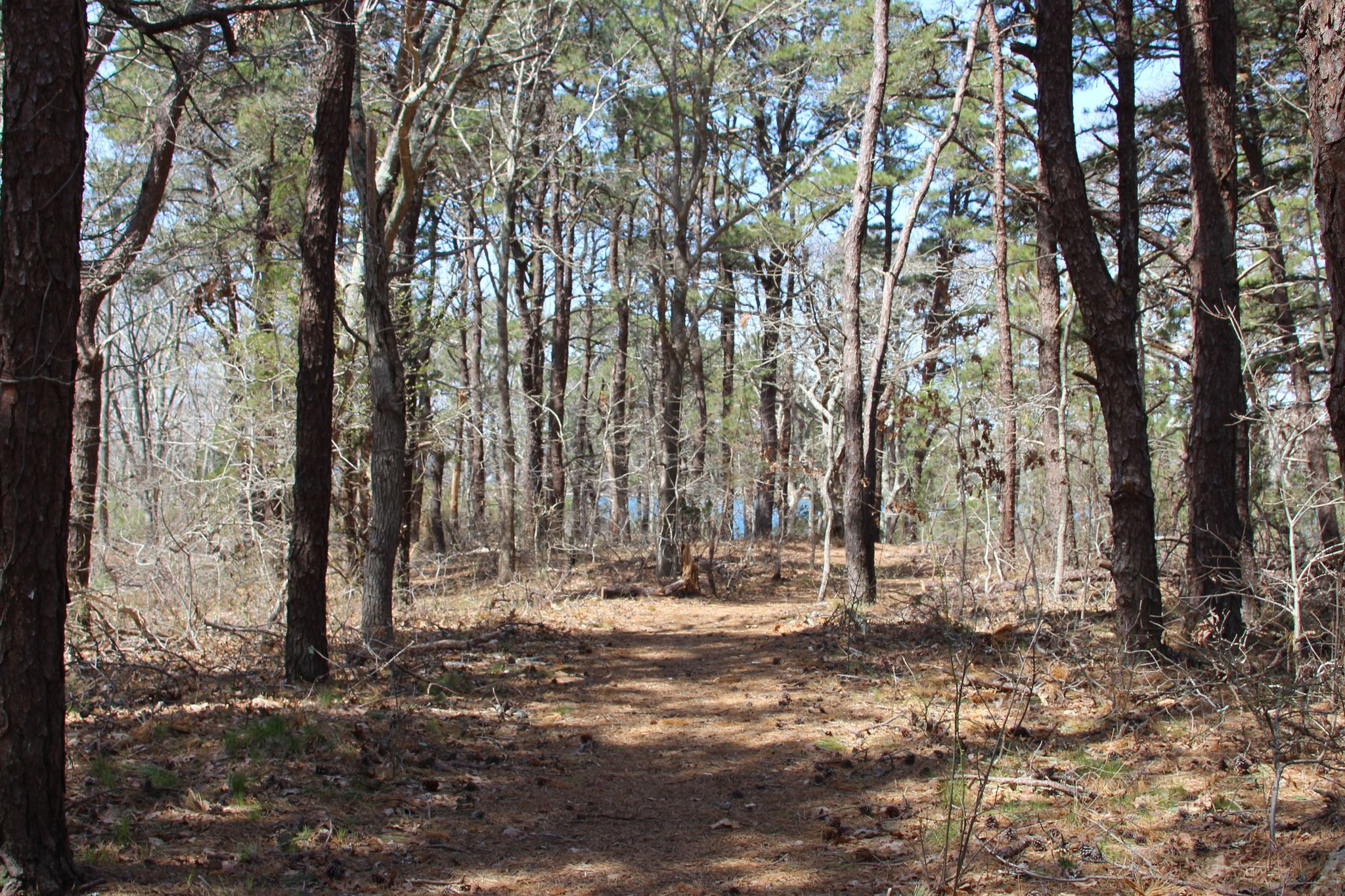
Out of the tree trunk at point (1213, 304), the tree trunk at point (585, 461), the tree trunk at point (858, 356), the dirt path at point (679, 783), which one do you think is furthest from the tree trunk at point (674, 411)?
the tree trunk at point (585, 461)

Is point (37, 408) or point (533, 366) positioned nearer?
point (37, 408)

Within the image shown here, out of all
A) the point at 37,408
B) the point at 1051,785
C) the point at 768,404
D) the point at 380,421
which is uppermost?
the point at 768,404

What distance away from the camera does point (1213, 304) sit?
25.7ft

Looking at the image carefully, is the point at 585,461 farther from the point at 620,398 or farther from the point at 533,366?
the point at 533,366

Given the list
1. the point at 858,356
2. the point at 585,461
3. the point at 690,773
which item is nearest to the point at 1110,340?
the point at 690,773

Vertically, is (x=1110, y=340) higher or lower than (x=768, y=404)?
lower

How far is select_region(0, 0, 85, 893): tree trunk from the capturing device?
11.7ft

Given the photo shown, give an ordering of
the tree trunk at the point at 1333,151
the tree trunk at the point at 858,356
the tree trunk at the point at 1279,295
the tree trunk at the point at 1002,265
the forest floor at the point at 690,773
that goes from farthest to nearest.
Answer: the tree trunk at the point at 1279,295 < the tree trunk at the point at 1002,265 < the tree trunk at the point at 858,356 < the forest floor at the point at 690,773 < the tree trunk at the point at 1333,151

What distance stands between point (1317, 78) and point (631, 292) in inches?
747

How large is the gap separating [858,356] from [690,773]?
6.80 meters

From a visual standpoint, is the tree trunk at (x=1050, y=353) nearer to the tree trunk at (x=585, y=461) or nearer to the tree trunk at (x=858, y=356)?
the tree trunk at (x=858, y=356)

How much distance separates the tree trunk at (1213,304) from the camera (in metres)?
7.79

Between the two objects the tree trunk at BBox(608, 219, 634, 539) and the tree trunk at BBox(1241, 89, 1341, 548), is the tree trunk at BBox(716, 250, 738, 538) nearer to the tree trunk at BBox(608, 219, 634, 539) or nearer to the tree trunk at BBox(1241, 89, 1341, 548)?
the tree trunk at BBox(608, 219, 634, 539)

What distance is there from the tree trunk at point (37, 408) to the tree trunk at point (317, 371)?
321 cm
